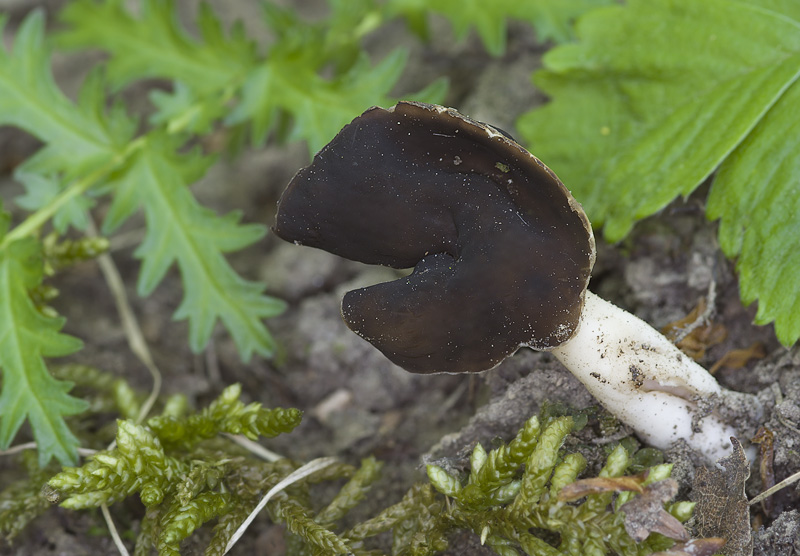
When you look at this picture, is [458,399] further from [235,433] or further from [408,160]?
[408,160]

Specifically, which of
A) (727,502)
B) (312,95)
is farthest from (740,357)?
(312,95)

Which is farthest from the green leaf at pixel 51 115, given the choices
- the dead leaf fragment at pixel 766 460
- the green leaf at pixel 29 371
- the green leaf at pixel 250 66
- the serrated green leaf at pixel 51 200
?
the dead leaf fragment at pixel 766 460

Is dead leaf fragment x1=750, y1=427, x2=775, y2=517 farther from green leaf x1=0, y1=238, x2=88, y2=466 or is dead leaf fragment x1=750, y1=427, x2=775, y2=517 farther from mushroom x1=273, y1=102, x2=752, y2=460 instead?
green leaf x1=0, y1=238, x2=88, y2=466

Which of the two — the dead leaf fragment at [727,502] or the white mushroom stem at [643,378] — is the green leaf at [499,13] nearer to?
the white mushroom stem at [643,378]

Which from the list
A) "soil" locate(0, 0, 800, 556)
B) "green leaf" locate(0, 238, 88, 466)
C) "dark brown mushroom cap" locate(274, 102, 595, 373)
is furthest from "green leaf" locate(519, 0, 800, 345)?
"green leaf" locate(0, 238, 88, 466)

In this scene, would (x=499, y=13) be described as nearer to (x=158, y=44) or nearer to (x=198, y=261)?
(x=158, y=44)

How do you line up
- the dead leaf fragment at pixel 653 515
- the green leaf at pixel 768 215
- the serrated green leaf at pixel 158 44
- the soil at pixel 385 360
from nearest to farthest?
1. the dead leaf fragment at pixel 653 515
2. the green leaf at pixel 768 215
3. the soil at pixel 385 360
4. the serrated green leaf at pixel 158 44

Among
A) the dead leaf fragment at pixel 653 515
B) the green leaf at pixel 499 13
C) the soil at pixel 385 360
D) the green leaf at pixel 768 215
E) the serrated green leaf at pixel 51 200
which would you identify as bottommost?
the soil at pixel 385 360
